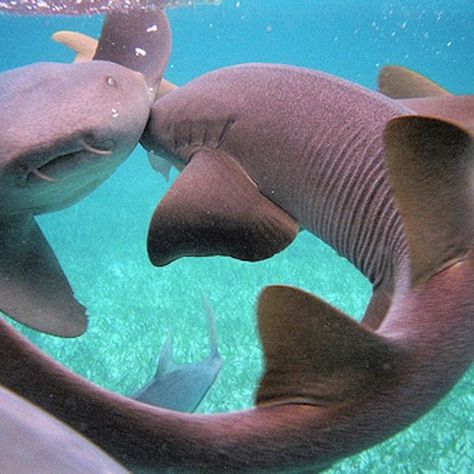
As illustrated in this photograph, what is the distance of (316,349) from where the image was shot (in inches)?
33.6

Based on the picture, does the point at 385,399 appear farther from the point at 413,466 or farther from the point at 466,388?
the point at 466,388

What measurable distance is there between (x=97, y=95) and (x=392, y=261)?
1.07 m

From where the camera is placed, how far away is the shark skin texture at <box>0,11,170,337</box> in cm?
172

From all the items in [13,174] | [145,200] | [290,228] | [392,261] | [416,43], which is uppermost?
[392,261]

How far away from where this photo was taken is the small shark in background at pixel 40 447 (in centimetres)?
58

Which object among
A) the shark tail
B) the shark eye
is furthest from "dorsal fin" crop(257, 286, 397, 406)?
the shark eye

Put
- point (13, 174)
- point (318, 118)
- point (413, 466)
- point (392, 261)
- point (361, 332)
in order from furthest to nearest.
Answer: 1. point (413, 466)
2. point (13, 174)
3. point (318, 118)
4. point (392, 261)
5. point (361, 332)

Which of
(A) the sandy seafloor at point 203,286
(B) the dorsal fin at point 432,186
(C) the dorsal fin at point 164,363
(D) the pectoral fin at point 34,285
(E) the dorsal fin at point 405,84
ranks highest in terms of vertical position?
(B) the dorsal fin at point 432,186

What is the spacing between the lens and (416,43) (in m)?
29.6

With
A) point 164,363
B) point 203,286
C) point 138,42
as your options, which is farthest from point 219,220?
point 203,286

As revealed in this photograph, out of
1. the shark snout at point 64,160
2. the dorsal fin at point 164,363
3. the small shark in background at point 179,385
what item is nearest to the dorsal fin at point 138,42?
the shark snout at point 64,160

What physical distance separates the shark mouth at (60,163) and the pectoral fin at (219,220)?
0.32 metres

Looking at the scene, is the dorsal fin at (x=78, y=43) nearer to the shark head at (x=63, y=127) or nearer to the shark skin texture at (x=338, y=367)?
the shark head at (x=63, y=127)

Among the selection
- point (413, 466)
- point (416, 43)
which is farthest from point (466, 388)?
point (416, 43)
